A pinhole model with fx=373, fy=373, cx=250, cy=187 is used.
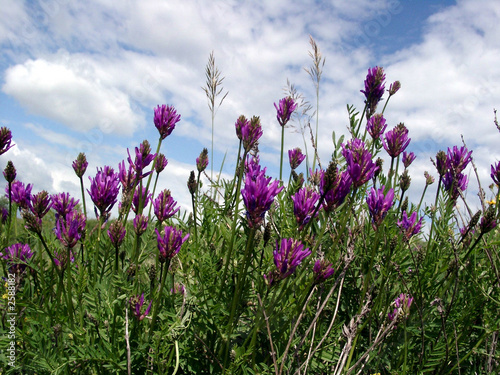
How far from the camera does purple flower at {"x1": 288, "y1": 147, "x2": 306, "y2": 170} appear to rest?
284 centimetres

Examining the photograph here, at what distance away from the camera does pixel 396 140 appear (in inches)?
90.6

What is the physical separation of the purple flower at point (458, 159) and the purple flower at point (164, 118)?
179cm

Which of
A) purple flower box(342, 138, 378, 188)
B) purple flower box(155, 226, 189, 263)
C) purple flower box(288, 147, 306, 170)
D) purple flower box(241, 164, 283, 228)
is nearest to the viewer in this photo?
purple flower box(241, 164, 283, 228)

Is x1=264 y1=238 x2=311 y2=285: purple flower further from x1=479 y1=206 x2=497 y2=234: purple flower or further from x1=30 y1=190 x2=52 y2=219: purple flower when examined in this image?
x1=30 y1=190 x2=52 y2=219: purple flower

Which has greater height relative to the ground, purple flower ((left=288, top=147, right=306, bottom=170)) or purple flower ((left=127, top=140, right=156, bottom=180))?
purple flower ((left=288, top=147, right=306, bottom=170))

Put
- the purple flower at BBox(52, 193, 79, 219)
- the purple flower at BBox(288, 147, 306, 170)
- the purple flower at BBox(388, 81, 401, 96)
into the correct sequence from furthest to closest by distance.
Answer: the purple flower at BBox(388, 81, 401, 96) → the purple flower at BBox(288, 147, 306, 170) → the purple flower at BBox(52, 193, 79, 219)

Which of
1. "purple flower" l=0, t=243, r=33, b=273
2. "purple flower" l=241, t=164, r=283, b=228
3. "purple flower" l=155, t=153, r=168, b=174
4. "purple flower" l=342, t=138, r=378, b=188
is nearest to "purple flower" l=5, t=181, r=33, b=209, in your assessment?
"purple flower" l=0, t=243, r=33, b=273

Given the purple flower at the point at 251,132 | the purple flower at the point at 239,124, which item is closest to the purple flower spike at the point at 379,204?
the purple flower at the point at 251,132

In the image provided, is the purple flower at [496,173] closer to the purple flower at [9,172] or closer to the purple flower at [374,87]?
the purple flower at [374,87]

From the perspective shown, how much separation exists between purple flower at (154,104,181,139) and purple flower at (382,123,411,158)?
1.30 metres

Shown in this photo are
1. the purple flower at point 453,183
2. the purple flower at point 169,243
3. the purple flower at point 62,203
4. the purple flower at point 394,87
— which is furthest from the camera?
the purple flower at point 394,87

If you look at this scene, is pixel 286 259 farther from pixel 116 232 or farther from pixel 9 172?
pixel 9 172

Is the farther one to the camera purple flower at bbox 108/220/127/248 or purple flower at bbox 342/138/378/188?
purple flower at bbox 108/220/127/248

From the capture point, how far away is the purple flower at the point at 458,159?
246 cm
